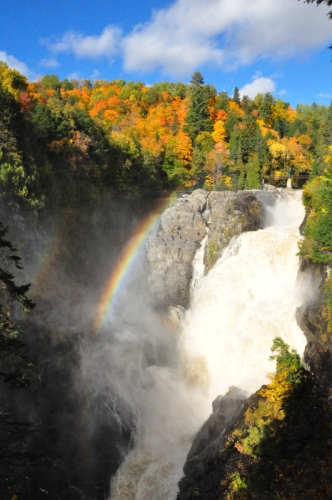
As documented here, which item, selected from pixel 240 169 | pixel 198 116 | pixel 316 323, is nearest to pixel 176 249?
pixel 316 323

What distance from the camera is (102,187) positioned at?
34.7m

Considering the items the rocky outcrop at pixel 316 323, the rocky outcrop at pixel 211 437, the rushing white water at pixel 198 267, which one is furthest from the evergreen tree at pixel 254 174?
the rocky outcrop at pixel 211 437

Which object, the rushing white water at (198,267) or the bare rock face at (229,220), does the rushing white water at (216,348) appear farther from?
the rushing white water at (198,267)

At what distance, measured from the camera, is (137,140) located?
43.9 meters

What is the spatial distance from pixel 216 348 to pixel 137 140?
1224 inches

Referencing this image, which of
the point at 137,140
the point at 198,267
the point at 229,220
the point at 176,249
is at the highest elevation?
the point at 137,140

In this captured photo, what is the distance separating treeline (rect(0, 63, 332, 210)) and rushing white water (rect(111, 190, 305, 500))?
1627 cm

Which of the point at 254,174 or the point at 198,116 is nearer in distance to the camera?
the point at 254,174

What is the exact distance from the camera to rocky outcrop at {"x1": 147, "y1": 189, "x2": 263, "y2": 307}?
31.5 metres

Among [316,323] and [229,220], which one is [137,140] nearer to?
[229,220]

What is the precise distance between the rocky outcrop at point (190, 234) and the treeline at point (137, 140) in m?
7.99

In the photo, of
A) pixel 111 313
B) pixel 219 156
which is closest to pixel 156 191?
pixel 219 156

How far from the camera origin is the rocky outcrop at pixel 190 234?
31.5 m

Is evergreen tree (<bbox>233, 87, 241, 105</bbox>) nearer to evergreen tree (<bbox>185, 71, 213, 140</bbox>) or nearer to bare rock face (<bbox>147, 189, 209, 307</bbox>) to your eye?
evergreen tree (<bbox>185, 71, 213, 140</bbox>)
